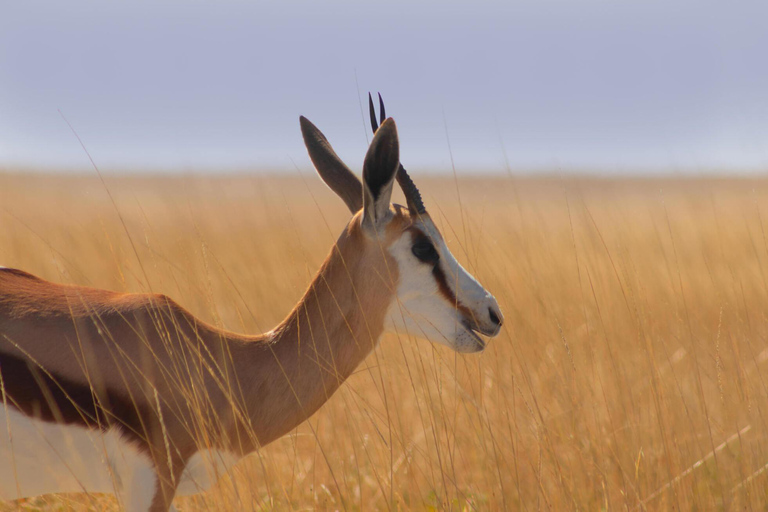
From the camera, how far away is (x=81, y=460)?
9.46ft

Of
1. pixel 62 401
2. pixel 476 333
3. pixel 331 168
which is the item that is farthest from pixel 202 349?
pixel 476 333

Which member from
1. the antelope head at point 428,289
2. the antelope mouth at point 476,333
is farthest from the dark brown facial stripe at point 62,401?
the antelope mouth at point 476,333

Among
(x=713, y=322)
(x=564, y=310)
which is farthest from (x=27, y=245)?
(x=713, y=322)

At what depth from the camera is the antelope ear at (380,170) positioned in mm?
2902

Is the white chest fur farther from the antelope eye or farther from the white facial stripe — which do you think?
the antelope eye

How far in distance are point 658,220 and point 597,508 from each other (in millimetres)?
16116

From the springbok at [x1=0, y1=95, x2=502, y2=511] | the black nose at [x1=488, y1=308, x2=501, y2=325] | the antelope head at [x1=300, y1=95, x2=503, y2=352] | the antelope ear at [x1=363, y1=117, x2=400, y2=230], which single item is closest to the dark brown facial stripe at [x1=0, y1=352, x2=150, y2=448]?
the springbok at [x1=0, y1=95, x2=502, y2=511]

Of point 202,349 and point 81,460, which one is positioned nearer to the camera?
point 81,460

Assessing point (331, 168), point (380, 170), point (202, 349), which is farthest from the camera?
point (331, 168)

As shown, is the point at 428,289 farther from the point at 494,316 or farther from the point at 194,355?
the point at 194,355

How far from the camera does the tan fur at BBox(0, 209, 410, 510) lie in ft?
9.41

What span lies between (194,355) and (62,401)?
1.82 ft

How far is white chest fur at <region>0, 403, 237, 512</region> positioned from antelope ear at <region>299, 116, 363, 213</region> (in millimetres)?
1354

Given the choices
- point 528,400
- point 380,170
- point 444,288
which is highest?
point 380,170
